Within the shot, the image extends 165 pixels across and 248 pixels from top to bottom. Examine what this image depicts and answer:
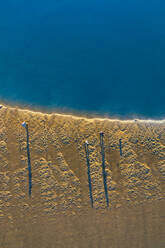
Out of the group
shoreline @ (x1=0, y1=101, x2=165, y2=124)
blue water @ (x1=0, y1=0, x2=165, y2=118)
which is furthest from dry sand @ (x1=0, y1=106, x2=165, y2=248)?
blue water @ (x1=0, y1=0, x2=165, y2=118)

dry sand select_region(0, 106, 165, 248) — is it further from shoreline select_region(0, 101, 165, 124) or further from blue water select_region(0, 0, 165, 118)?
blue water select_region(0, 0, 165, 118)

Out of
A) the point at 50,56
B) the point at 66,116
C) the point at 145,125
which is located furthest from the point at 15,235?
the point at 50,56

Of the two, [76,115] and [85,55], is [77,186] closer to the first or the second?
[76,115]

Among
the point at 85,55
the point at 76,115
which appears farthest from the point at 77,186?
the point at 85,55

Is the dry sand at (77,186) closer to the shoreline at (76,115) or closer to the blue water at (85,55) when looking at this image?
the shoreline at (76,115)

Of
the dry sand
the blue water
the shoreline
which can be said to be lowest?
the dry sand

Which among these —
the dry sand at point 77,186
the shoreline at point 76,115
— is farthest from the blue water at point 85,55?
the dry sand at point 77,186

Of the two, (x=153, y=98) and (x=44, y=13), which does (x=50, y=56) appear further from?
(x=153, y=98)
